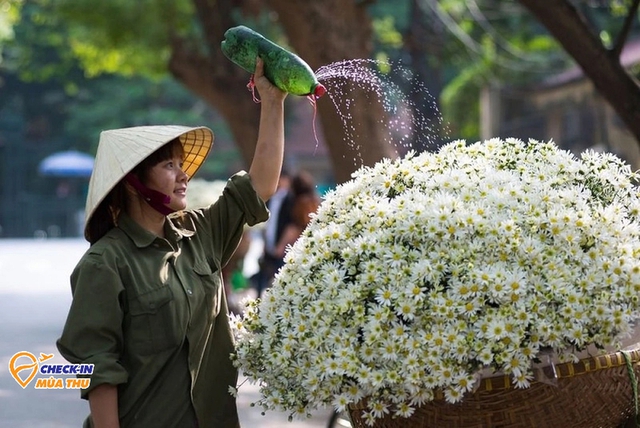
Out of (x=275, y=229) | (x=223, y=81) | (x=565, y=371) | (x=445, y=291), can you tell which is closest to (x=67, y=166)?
(x=223, y=81)

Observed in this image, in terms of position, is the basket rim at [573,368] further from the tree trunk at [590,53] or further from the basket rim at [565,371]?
the tree trunk at [590,53]

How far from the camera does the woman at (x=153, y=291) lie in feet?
10.8

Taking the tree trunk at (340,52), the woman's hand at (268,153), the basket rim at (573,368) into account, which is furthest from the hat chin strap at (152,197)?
the tree trunk at (340,52)

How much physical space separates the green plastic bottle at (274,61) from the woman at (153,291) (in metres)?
0.05

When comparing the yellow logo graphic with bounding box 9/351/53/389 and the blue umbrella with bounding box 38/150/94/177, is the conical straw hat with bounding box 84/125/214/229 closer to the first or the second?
the yellow logo graphic with bounding box 9/351/53/389

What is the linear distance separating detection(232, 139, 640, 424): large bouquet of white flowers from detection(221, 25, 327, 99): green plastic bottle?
1.31ft

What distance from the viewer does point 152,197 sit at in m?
3.48

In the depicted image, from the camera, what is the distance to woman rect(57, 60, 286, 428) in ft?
10.8

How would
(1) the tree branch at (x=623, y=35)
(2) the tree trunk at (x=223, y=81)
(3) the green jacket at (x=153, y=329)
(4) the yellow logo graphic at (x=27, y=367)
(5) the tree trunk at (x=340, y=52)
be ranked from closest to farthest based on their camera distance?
(3) the green jacket at (x=153, y=329)
(4) the yellow logo graphic at (x=27, y=367)
(1) the tree branch at (x=623, y=35)
(5) the tree trunk at (x=340, y=52)
(2) the tree trunk at (x=223, y=81)

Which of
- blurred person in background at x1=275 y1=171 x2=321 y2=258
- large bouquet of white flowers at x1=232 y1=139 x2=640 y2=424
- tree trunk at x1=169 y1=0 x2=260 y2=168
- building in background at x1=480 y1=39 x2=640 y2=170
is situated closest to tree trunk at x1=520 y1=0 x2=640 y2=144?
large bouquet of white flowers at x1=232 y1=139 x2=640 y2=424

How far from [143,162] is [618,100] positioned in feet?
11.6

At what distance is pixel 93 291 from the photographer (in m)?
3.29

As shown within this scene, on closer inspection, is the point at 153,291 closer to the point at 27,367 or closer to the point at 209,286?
the point at 209,286

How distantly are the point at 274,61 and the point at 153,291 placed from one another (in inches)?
29.4
